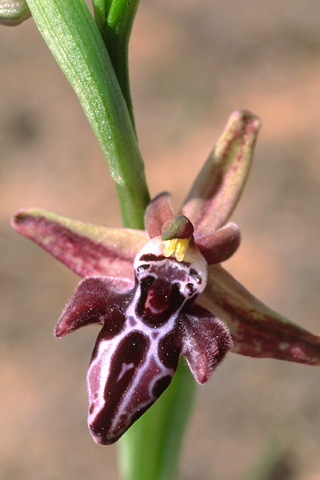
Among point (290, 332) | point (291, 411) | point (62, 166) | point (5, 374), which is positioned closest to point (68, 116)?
point (62, 166)

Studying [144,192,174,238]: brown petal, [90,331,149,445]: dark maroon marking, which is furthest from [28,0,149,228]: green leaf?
[90,331,149,445]: dark maroon marking

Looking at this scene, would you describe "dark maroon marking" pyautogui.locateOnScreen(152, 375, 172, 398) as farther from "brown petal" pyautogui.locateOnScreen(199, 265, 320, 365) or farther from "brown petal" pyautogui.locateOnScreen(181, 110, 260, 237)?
"brown petal" pyautogui.locateOnScreen(181, 110, 260, 237)

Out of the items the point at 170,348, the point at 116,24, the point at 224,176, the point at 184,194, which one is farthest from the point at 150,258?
the point at 184,194

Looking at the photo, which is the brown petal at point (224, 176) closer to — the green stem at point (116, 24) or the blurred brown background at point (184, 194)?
the green stem at point (116, 24)

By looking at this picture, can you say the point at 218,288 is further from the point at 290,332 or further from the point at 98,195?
the point at 98,195

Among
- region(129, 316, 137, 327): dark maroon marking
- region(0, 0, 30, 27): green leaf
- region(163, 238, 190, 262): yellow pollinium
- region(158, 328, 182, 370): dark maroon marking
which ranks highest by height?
region(0, 0, 30, 27): green leaf

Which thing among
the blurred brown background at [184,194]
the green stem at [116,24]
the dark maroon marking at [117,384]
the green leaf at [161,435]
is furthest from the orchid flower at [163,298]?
the blurred brown background at [184,194]
